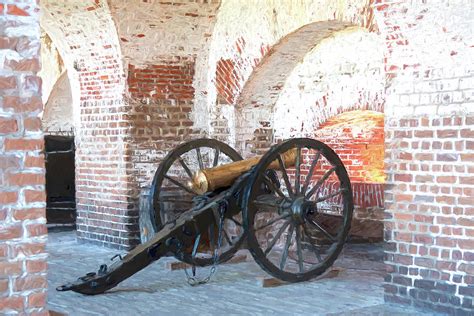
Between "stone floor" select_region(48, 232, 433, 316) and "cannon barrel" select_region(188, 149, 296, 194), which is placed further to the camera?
"cannon barrel" select_region(188, 149, 296, 194)

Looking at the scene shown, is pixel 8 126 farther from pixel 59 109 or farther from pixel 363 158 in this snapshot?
pixel 59 109

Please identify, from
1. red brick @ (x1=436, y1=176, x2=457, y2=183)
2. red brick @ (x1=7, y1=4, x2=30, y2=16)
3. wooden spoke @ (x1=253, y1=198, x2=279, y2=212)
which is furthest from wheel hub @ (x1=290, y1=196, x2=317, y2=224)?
red brick @ (x1=7, y1=4, x2=30, y2=16)

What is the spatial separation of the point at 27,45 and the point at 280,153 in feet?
11.1

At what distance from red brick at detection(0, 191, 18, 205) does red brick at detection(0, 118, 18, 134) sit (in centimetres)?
25

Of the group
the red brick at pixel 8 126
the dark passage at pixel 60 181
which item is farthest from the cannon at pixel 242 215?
the dark passage at pixel 60 181

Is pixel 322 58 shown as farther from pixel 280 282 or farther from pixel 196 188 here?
pixel 280 282

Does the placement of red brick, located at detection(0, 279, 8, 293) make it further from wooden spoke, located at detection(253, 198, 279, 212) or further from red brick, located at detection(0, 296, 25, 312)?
wooden spoke, located at detection(253, 198, 279, 212)

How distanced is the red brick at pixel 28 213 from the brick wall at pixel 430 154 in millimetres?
2938

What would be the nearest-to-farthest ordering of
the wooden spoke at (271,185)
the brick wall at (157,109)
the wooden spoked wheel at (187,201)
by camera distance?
the wooden spoke at (271,185)
the wooden spoked wheel at (187,201)
the brick wall at (157,109)

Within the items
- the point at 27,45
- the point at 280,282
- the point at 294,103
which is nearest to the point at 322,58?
the point at 294,103

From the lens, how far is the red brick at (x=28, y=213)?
125 inches

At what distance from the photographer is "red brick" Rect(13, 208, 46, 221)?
10.4 feet

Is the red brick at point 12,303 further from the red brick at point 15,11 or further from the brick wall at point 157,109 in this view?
the brick wall at point 157,109

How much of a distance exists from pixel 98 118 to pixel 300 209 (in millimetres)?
3272
